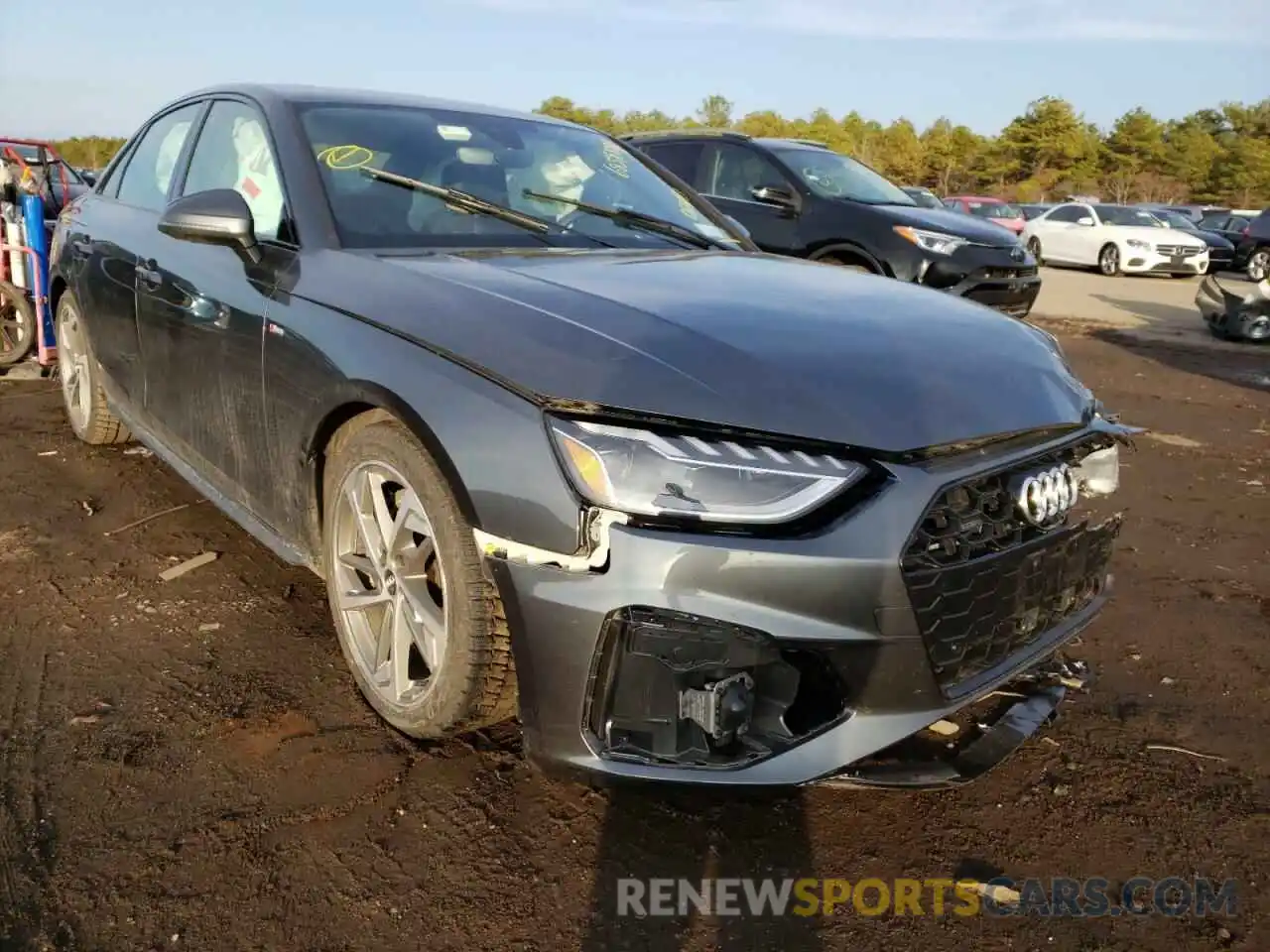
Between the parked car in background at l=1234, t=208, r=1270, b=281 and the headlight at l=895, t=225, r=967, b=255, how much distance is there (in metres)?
7.01

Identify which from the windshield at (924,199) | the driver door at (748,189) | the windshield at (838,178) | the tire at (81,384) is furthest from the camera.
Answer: the windshield at (924,199)

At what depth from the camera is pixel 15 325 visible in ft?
23.4

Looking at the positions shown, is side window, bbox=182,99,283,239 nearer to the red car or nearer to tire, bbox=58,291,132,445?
tire, bbox=58,291,132,445


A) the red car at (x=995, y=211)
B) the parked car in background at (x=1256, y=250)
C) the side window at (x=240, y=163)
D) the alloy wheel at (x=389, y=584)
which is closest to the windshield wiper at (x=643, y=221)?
the side window at (x=240, y=163)

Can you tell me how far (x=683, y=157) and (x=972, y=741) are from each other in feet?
23.3

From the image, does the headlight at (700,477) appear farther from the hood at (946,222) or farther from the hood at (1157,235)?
the hood at (1157,235)

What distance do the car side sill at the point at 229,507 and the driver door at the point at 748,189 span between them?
5008 millimetres

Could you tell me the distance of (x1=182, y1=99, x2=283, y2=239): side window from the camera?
115 inches

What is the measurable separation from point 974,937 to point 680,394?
1173 millimetres

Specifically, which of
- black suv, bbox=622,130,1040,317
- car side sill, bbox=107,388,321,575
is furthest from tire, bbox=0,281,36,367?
black suv, bbox=622,130,1040,317

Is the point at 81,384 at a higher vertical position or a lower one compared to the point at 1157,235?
lower

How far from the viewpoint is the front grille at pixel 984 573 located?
190cm

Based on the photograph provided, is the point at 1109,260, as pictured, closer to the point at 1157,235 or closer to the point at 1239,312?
the point at 1157,235

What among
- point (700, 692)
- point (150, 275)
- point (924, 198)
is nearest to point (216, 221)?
point (150, 275)
